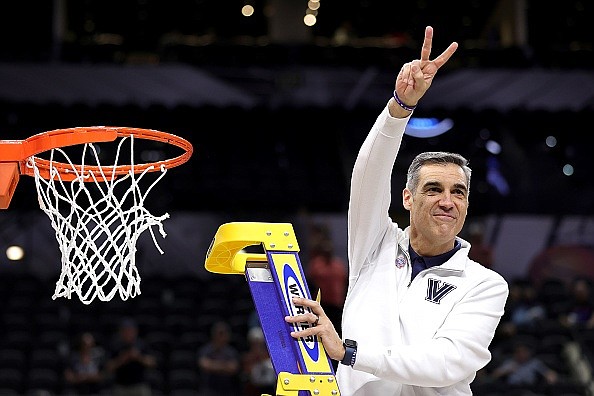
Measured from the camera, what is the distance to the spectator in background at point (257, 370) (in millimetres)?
9938

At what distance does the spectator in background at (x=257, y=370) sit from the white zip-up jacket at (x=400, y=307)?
6.10 metres

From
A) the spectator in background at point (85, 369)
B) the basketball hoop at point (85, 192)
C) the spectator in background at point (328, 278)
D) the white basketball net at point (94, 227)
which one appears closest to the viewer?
the basketball hoop at point (85, 192)

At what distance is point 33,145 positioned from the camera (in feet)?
11.9

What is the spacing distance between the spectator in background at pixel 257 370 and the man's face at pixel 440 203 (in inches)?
244

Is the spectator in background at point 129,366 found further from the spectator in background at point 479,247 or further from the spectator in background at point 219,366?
the spectator in background at point 479,247

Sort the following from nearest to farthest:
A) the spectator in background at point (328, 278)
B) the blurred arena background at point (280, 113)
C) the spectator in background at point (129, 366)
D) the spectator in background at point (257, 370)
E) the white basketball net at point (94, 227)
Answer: the white basketball net at point (94, 227) → the spectator in background at point (257, 370) → the spectator in background at point (129, 366) → the spectator in background at point (328, 278) → the blurred arena background at point (280, 113)

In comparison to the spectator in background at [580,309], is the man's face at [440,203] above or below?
above

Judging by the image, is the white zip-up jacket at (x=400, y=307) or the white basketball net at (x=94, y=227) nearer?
the white zip-up jacket at (x=400, y=307)

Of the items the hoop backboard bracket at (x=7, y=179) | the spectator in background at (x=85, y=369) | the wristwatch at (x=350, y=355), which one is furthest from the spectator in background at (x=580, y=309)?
the hoop backboard bracket at (x=7, y=179)

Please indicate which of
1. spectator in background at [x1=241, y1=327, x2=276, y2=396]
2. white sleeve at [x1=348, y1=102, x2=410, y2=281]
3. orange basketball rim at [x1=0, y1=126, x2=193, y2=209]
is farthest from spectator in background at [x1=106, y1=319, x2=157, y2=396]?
white sleeve at [x1=348, y1=102, x2=410, y2=281]

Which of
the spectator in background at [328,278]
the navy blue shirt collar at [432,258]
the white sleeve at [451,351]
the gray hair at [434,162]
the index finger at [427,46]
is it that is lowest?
the spectator in background at [328,278]

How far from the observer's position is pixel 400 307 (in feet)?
11.8

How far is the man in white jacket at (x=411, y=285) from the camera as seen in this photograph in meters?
3.29

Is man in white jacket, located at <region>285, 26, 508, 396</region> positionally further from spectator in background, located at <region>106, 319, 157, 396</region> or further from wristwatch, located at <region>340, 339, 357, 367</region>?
spectator in background, located at <region>106, 319, 157, 396</region>
